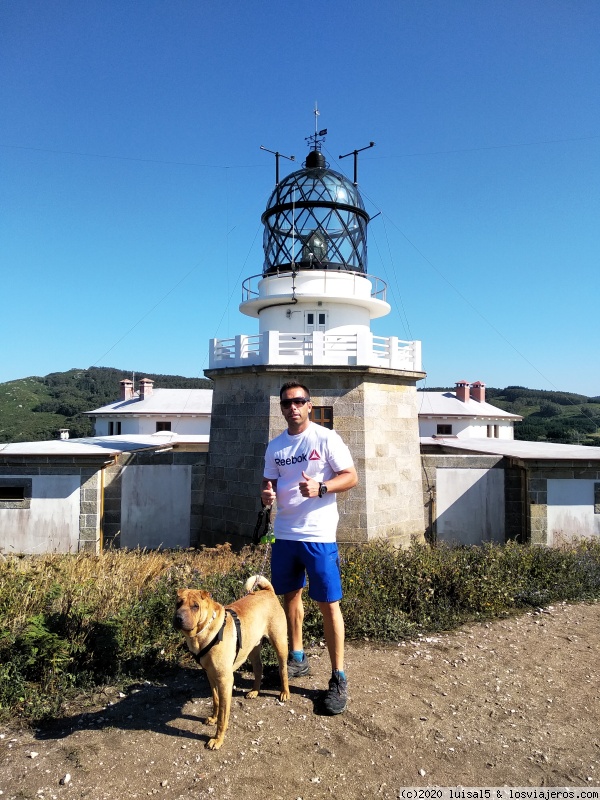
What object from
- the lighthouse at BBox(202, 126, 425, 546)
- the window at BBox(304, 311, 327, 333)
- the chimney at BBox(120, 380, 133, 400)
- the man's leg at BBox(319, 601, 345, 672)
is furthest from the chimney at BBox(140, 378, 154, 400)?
the man's leg at BBox(319, 601, 345, 672)

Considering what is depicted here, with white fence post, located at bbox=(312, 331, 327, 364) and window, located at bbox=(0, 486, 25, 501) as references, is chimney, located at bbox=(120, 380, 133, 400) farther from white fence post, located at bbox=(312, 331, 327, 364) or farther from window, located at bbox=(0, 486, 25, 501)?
white fence post, located at bbox=(312, 331, 327, 364)

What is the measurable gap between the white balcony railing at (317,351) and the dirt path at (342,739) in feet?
22.5

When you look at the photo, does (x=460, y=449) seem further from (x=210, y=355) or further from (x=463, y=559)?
(x=463, y=559)

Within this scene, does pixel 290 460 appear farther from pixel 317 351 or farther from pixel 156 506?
pixel 156 506

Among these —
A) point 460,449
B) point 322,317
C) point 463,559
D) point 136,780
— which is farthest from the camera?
point 460,449

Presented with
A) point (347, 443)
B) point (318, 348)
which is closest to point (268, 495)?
point (347, 443)

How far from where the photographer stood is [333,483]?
3578mm

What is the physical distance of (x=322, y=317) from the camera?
11.8 m

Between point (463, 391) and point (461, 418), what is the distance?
8.24 feet

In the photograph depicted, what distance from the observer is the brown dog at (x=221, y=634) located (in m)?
3.11

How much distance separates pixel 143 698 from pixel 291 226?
10.3m

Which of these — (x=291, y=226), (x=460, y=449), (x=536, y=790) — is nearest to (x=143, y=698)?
(x=536, y=790)

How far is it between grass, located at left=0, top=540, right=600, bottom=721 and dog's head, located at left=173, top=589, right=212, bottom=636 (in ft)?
4.46

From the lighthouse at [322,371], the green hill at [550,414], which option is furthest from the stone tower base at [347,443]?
the green hill at [550,414]
